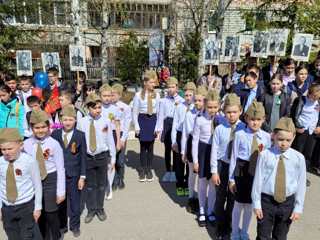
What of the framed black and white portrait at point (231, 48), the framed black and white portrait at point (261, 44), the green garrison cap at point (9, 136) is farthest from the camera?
the framed black and white portrait at point (231, 48)

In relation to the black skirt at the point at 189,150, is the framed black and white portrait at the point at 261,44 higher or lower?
higher

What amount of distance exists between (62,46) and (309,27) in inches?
466

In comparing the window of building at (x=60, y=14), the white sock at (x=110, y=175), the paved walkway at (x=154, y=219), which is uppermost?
the window of building at (x=60, y=14)

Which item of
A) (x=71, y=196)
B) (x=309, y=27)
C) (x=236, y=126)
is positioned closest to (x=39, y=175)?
(x=71, y=196)

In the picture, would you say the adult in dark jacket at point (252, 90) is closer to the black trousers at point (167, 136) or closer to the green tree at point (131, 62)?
the black trousers at point (167, 136)

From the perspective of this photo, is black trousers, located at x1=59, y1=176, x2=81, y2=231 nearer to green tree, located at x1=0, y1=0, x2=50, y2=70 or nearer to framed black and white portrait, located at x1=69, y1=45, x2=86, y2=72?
framed black and white portrait, located at x1=69, y1=45, x2=86, y2=72

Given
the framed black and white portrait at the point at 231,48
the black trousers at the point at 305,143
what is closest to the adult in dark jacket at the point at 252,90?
the black trousers at the point at 305,143

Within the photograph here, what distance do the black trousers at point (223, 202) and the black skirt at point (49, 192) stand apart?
73.2 inches

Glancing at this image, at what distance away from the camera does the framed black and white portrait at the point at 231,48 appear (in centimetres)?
831

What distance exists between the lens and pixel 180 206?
489cm

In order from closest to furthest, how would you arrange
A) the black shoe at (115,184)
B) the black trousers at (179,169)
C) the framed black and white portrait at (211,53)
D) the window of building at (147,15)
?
the black trousers at (179,169) → the black shoe at (115,184) → the framed black and white portrait at (211,53) → the window of building at (147,15)

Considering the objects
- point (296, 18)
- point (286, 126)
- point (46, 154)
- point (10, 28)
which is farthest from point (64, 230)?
point (296, 18)

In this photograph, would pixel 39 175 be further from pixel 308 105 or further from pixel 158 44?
pixel 158 44

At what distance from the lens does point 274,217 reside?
3174 mm
